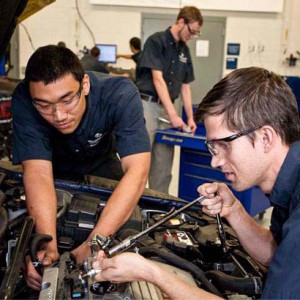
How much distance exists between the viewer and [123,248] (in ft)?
3.22

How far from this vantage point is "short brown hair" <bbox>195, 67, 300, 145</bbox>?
3.05 feet

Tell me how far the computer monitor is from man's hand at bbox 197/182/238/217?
517 centimetres

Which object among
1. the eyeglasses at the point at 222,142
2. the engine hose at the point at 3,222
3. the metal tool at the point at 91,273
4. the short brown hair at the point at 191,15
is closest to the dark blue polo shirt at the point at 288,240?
the eyeglasses at the point at 222,142

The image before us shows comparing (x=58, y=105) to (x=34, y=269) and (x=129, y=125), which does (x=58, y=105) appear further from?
(x=34, y=269)

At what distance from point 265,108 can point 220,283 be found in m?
0.44

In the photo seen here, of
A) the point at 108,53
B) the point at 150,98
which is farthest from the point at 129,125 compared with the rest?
the point at 108,53

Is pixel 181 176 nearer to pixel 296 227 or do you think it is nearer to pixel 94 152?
pixel 94 152

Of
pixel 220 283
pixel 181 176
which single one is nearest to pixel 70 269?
pixel 220 283

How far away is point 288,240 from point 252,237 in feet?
1.56

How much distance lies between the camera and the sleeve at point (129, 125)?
1.56 meters

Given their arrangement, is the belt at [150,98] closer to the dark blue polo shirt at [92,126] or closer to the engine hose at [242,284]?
the dark blue polo shirt at [92,126]

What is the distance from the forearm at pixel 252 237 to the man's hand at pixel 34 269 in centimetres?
53

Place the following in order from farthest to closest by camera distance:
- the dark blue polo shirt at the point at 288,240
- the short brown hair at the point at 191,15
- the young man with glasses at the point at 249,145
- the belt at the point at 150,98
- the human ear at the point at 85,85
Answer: the belt at the point at 150,98 < the short brown hair at the point at 191,15 < the human ear at the point at 85,85 < the young man with glasses at the point at 249,145 < the dark blue polo shirt at the point at 288,240

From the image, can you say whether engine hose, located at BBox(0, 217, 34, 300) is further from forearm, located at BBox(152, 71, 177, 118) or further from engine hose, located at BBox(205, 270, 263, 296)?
forearm, located at BBox(152, 71, 177, 118)
